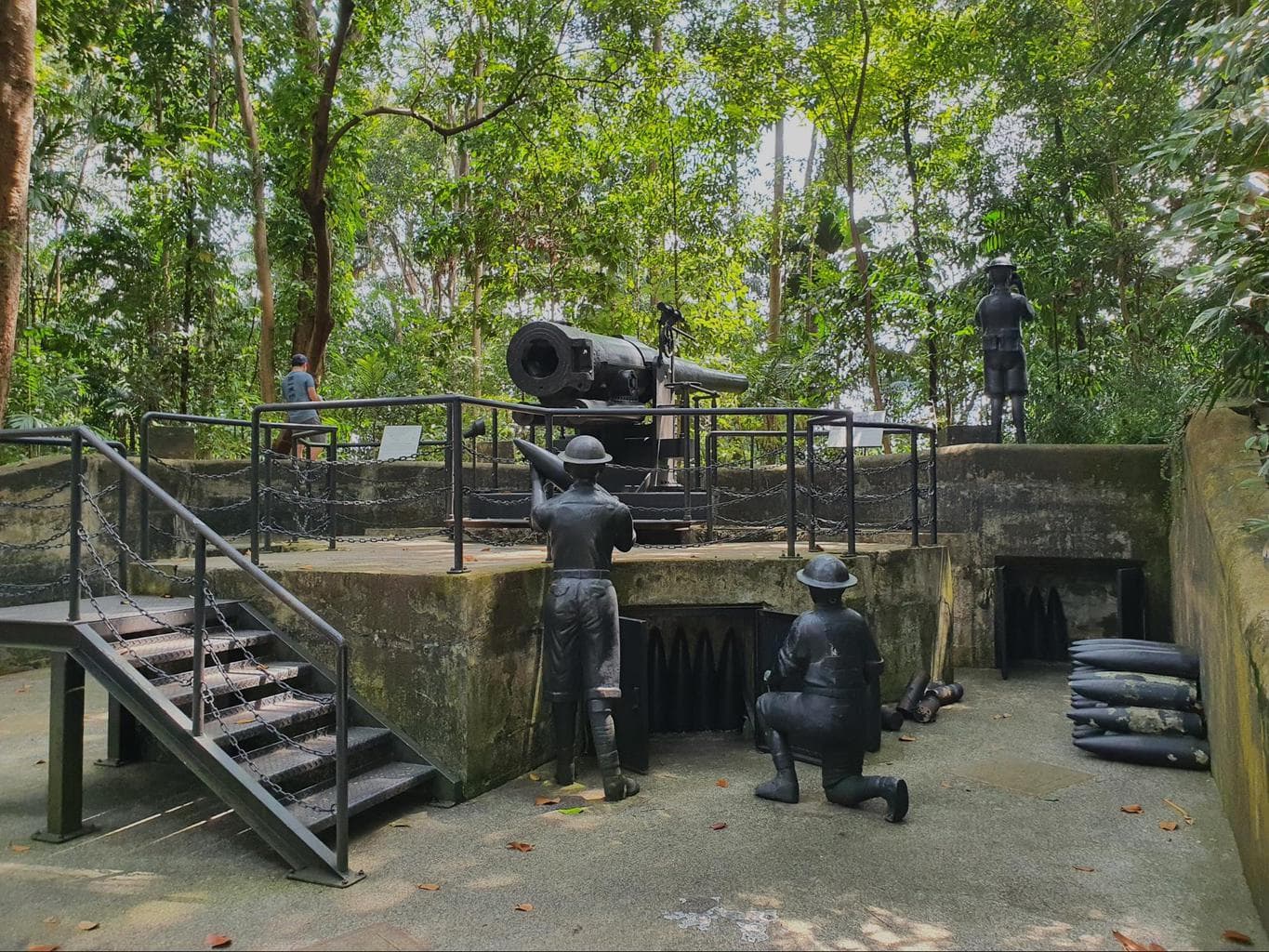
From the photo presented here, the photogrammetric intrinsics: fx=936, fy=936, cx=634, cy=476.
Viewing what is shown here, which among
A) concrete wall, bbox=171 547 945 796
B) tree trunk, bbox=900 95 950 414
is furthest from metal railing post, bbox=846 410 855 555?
tree trunk, bbox=900 95 950 414

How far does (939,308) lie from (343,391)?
1211 centimetres

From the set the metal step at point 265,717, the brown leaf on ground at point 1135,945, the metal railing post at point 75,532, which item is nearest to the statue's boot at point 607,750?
the metal step at point 265,717

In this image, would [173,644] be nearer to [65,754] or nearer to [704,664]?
[65,754]

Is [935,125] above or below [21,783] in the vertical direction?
above

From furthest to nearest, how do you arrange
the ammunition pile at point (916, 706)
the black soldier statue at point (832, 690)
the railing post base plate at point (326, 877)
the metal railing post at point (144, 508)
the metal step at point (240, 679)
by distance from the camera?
the ammunition pile at point (916, 706), the metal railing post at point (144, 508), the black soldier statue at point (832, 690), the metal step at point (240, 679), the railing post base plate at point (326, 877)

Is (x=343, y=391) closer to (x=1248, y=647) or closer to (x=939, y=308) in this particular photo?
(x=939, y=308)

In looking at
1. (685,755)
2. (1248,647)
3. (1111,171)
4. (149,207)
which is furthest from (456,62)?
(1248,647)

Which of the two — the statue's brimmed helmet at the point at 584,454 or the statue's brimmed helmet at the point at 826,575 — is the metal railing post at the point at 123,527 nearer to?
the statue's brimmed helmet at the point at 584,454

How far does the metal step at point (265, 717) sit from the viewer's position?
4500 mm

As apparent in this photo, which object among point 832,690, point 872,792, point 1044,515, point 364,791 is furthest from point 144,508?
point 1044,515

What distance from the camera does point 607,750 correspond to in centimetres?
514

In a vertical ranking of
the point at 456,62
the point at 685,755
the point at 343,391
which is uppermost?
the point at 456,62

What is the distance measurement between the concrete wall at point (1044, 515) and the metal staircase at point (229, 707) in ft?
19.2

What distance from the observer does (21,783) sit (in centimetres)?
539
